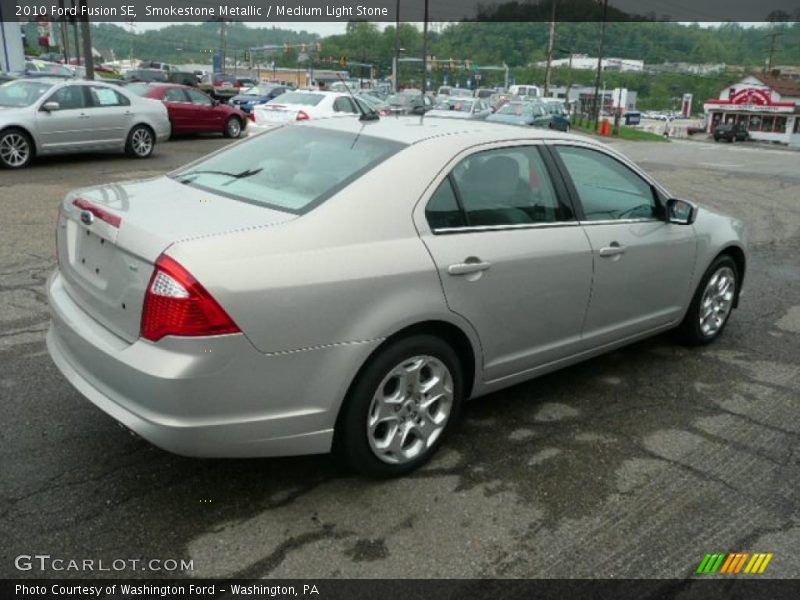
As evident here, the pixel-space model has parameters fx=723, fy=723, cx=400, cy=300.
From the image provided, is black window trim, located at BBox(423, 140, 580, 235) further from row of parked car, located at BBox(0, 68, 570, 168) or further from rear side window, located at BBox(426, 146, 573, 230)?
row of parked car, located at BBox(0, 68, 570, 168)

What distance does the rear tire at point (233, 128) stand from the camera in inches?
776

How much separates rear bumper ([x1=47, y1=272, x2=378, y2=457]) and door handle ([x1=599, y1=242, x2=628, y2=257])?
5.56 feet

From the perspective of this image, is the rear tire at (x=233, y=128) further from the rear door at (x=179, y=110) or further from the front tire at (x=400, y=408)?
the front tire at (x=400, y=408)

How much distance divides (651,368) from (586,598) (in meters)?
2.54

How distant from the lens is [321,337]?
2.89 meters

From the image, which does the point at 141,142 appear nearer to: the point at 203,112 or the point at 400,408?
the point at 203,112

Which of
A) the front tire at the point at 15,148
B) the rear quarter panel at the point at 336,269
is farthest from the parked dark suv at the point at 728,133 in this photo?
the rear quarter panel at the point at 336,269

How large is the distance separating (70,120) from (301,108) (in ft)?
21.4

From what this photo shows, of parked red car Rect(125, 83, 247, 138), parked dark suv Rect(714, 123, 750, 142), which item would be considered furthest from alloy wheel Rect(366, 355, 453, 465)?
parked dark suv Rect(714, 123, 750, 142)

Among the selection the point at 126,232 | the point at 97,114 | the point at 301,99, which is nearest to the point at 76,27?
the point at 301,99

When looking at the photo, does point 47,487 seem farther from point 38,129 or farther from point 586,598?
point 38,129

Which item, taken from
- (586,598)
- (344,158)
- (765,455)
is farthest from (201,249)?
(765,455)

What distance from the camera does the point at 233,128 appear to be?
65.6 feet

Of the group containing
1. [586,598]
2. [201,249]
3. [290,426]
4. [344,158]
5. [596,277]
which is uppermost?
[344,158]
